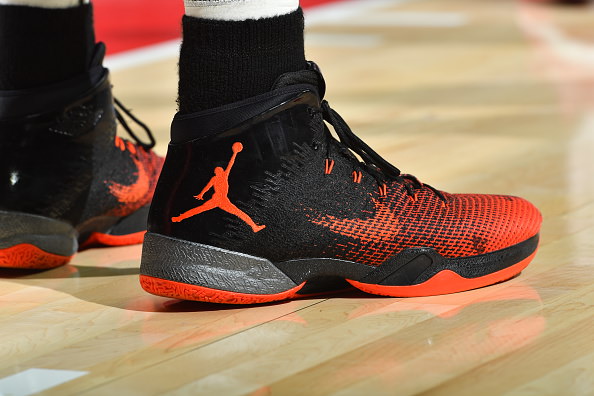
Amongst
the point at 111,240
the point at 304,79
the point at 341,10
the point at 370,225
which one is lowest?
the point at 341,10

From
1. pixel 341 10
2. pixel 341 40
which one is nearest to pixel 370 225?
pixel 341 40

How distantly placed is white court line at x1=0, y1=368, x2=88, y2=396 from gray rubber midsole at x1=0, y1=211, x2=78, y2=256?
1.00 ft

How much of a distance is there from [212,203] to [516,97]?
1.51 meters

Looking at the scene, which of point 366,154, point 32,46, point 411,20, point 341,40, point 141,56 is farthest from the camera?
point 411,20

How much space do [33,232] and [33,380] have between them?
338 mm

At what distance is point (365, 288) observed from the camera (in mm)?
1178

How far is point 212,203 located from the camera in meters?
1.12

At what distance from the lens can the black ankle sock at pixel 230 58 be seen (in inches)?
43.8

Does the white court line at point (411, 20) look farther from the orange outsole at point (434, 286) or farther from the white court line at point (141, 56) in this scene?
the orange outsole at point (434, 286)

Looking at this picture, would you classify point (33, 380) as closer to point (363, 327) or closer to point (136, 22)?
point (363, 327)

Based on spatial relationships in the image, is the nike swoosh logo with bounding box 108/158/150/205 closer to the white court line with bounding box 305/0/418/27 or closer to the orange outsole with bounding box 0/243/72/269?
the orange outsole with bounding box 0/243/72/269

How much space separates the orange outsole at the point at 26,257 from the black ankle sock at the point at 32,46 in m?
0.20

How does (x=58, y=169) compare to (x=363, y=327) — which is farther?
(x=58, y=169)

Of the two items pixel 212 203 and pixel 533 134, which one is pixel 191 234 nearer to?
pixel 212 203
